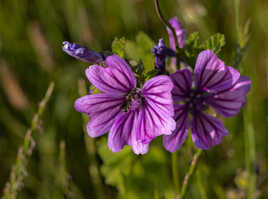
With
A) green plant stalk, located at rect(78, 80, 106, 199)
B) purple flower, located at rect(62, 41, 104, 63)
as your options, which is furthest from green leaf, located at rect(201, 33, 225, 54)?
green plant stalk, located at rect(78, 80, 106, 199)

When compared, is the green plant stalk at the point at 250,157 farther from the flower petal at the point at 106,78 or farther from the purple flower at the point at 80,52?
the purple flower at the point at 80,52

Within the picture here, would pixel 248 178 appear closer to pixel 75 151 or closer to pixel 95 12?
pixel 75 151

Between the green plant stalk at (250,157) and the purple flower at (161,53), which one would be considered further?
the green plant stalk at (250,157)

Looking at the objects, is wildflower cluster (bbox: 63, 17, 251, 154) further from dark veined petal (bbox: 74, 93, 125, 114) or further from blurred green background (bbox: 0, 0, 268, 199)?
blurred green background (bbox: 0, 0, 268, 199)

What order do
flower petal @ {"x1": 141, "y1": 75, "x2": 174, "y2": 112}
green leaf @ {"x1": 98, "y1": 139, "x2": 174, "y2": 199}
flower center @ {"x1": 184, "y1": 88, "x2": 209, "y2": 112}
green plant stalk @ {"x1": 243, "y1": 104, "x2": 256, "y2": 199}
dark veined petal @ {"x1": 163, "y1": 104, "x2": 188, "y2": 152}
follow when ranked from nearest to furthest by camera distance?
flower petal @ {"x1": 141, "y1": 75, "x2": 174, "y2": 112}, dark veined petal @ {"x1": 163, "y1": 104, "x2": 188, "y2": 152}, flower center @ {"x1": 184, "y1": 88, "x2": 209, "y2": 112}, green plant stalk @ {"x1": 243, "y1": 104, "x2": 256, "y2": 199}, green leaf @ {"x1": 98, "y1": 139, "x2": 174, "y2": 199}

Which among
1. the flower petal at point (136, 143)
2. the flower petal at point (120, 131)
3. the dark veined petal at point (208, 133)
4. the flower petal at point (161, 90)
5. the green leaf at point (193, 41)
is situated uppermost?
the green leaf at point (193, 41)

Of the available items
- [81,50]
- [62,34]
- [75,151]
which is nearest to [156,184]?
[75,151]

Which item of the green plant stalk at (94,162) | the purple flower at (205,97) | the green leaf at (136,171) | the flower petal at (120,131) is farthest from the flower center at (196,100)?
the green plant stalk at (94,162)

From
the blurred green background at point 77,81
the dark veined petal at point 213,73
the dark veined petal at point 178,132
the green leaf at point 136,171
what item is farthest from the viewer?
the blurred green background at point 77,81
